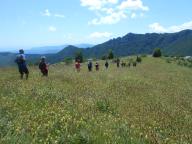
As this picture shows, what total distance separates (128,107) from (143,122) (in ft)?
11.1

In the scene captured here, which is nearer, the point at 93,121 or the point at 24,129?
the point at 24,129

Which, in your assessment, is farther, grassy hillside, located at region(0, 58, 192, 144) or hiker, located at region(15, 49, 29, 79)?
hiker, located at region(15, 49, 29, 79)

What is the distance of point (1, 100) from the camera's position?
1466 centimetres

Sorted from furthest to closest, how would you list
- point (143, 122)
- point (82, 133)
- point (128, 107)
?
point (128, 107) → point (143, 122) → point (82, 133)

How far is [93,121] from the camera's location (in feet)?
38.4

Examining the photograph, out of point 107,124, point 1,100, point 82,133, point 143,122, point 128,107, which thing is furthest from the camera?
point 128,107

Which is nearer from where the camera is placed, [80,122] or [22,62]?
[80,122]

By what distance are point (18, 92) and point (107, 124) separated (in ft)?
21.4

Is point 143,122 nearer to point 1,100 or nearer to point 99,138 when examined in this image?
point 99,138

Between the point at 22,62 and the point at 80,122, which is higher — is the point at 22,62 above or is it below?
above

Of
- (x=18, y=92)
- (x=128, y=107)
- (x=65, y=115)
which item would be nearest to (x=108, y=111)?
(x=128, y=107)

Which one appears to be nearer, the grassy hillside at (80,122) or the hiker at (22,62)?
the grassy hillside at (80,122)

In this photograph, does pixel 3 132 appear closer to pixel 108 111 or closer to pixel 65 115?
pixel 65 115

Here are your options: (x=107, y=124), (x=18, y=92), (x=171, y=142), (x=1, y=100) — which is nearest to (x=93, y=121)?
(x=107, y=124)
